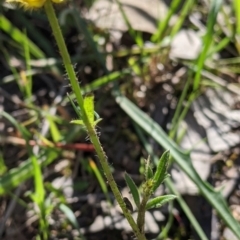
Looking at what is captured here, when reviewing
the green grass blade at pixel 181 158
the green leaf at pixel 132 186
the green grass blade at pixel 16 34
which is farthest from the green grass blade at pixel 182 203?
the green grass blade at pixel 16 34

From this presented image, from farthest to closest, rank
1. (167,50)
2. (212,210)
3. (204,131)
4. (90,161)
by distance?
1. (167,50)
2. (204,131)
3. (90,161)
4. (212,210)

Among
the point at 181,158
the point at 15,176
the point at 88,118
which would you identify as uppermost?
the point at 88,118

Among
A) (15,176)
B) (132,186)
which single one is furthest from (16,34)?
(132,186)

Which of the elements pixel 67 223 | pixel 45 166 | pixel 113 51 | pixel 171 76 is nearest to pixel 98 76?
pixel 113 51

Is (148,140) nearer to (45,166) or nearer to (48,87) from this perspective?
(45,166)

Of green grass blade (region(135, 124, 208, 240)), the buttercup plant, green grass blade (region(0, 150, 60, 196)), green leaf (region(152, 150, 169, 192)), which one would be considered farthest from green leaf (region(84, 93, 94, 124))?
green grass blade (region(0, 150, 60, 196))

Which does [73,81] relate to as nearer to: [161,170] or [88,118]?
[88,118]

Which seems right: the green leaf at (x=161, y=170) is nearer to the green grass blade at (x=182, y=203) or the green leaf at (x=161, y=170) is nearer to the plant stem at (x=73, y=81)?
the plant stem at (x=73, y=81)

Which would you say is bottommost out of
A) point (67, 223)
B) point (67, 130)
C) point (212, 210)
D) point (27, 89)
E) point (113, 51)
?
point (67, 223)
